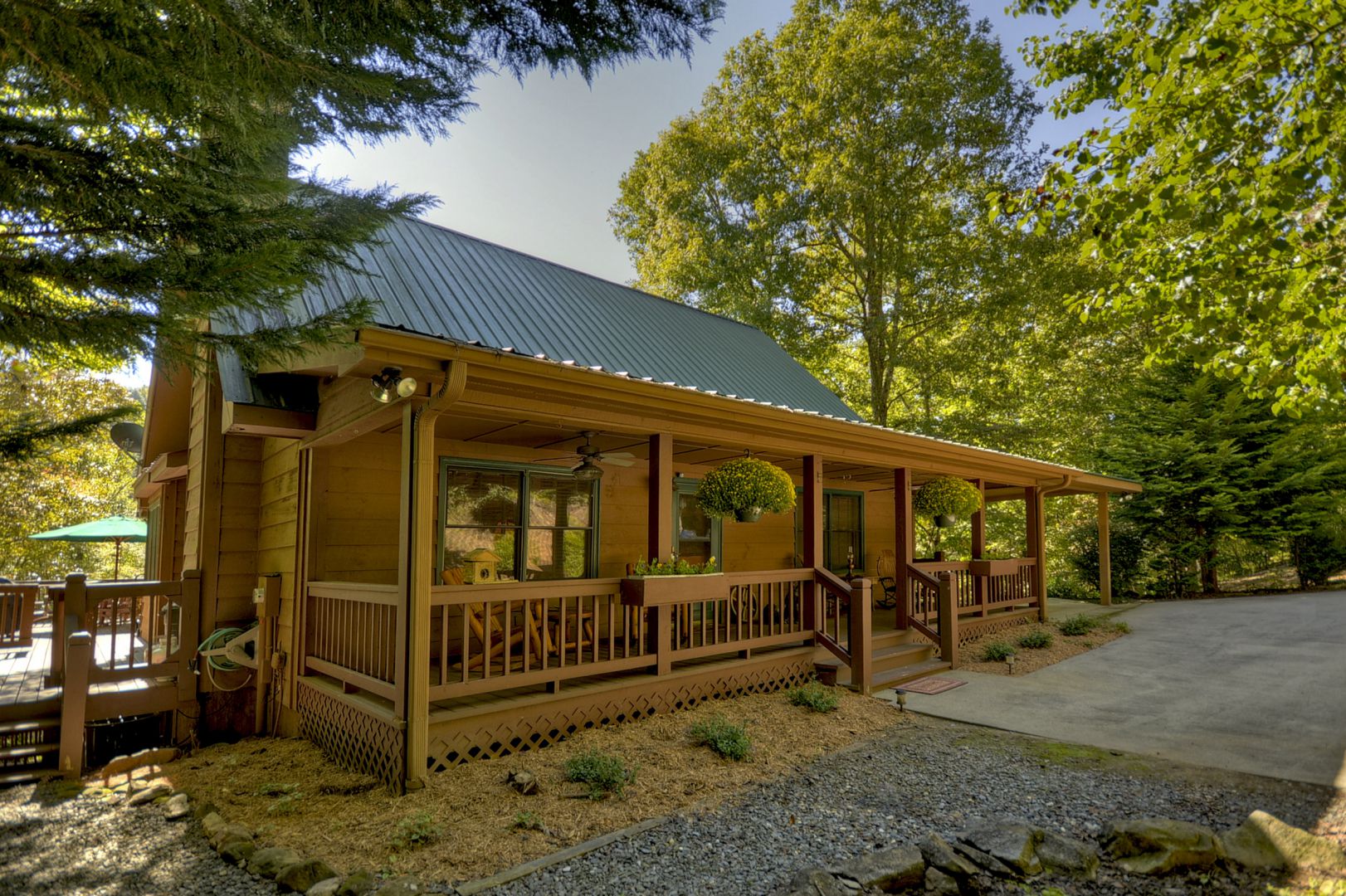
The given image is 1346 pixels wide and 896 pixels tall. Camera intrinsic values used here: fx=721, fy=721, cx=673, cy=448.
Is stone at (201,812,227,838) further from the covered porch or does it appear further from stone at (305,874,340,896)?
stone at (305,874,340,896)

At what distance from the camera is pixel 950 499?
972 centimetres

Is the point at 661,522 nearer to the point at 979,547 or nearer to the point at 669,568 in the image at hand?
the point at 669,568

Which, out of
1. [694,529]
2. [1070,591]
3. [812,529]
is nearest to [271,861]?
[812,529]

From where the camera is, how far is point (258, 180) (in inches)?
121

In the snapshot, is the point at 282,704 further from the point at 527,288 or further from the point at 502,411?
the point at 527,288

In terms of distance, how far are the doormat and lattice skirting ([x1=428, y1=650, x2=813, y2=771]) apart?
1.27 m

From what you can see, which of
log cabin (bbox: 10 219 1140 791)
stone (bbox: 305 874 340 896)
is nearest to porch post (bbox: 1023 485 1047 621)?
log cabin (bbox: 10 219 1140 791)

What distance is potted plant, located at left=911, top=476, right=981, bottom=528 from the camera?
971 centimetres

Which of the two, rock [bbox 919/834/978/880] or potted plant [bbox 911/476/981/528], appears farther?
potted plant [bbox 911/476/981/528]

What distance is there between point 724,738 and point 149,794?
13.0 feet

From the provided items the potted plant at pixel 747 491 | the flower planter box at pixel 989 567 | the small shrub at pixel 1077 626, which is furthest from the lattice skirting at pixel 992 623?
the potted plant at pixel 747 491

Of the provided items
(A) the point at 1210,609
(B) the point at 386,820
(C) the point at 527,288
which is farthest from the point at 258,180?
→ (A) the point at 1210,609

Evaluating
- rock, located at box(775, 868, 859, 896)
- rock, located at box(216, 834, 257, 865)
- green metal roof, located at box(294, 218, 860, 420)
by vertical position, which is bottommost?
rock, located at box(216, 834, 257, 865)

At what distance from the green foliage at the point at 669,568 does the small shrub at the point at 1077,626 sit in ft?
22.6
